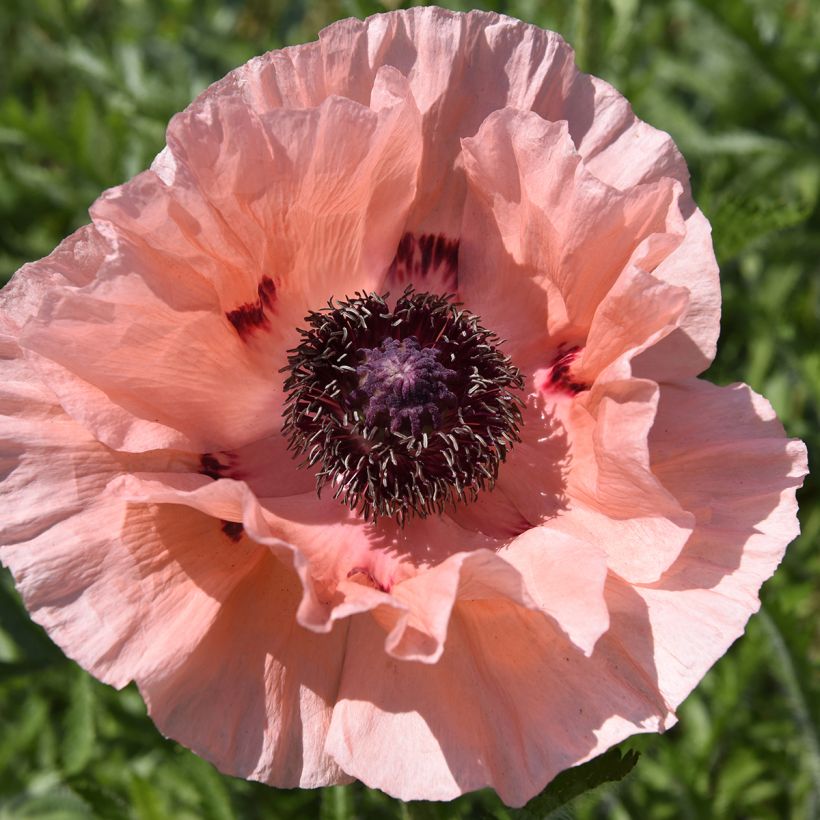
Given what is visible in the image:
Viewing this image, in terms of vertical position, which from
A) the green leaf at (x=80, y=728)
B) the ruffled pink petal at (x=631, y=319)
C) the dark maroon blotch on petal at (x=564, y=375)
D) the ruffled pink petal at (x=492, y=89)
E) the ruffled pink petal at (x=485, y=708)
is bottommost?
the green leaf at (x=80, y=728)

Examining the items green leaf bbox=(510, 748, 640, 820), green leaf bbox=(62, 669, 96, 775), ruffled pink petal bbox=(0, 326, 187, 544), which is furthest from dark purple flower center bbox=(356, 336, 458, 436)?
green leaf bbox=(62, 669, 96, 775)

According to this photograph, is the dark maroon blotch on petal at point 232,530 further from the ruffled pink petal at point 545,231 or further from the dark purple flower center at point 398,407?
the ruffled pink petal at point 545,231

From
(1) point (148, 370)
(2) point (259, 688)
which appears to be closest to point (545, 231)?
(1) point (148, 370)

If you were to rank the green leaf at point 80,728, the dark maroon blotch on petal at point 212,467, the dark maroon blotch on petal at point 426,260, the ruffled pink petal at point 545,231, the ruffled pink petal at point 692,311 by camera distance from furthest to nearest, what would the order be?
the green leaf at point 80,728, the dark maroon blotch on petal at point 426,260, the dark maroon blotch on petal at point 212,467, the ruffled pink petal at point 692,311, the ruffled pink petal at point 545,231

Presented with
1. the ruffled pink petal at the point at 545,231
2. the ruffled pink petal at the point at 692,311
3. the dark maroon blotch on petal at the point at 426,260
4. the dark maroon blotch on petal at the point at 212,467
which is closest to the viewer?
the ruffled pink petal at the point at 545,231

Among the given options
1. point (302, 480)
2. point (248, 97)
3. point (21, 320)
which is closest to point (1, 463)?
point (21, 320)

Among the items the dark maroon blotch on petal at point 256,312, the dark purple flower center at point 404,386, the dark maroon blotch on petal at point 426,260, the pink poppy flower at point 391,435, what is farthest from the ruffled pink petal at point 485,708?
the dark maroon blotch on petal at point 426,260

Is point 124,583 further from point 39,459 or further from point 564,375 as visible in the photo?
point 564,375
